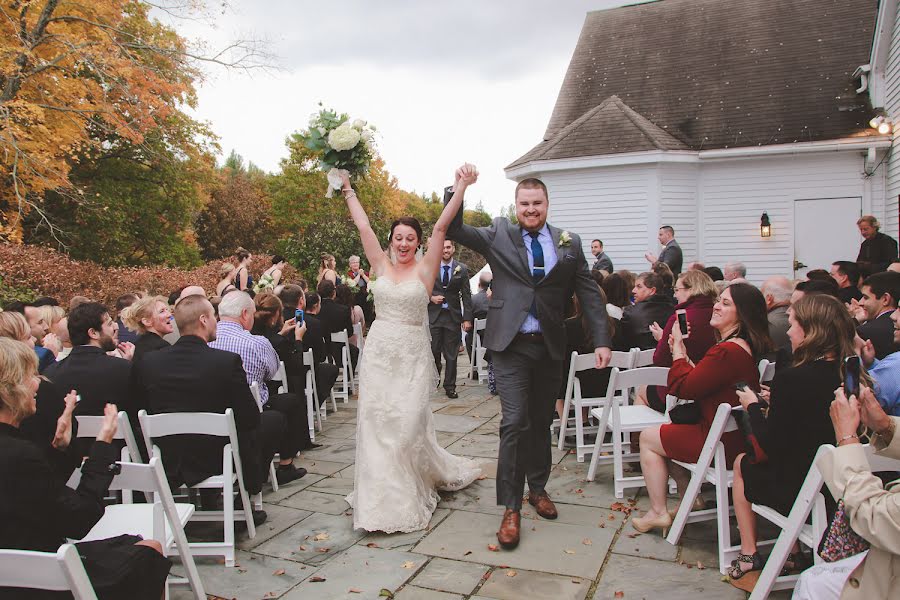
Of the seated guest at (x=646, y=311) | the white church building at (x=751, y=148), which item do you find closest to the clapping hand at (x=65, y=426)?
the seated guest at (x=646, y=311)

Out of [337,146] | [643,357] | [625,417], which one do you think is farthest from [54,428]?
[643,357]

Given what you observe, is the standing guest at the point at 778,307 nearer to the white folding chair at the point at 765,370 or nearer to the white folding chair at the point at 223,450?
the white folding chair at the point at 765,370

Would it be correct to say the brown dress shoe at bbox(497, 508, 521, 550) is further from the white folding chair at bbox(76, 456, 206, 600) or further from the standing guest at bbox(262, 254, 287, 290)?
the standing guest at bbox(262, 254, 287, 290)

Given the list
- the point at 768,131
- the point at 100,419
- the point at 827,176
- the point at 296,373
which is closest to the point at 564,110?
the point at 768,131

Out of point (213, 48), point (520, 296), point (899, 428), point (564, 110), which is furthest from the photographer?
point (564, 110)

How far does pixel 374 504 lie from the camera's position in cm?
440

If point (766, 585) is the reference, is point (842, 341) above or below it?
above

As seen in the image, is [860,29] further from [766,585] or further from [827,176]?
[766,585]

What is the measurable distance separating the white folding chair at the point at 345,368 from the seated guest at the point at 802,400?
6.05 meters

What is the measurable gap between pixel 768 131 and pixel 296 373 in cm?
1228

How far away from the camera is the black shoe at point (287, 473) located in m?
5.59

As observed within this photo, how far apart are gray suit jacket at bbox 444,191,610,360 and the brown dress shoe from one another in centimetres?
102

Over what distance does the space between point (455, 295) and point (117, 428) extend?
5.69m

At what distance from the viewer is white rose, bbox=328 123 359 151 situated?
4738mm
